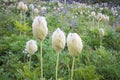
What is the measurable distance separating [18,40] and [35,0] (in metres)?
7.50

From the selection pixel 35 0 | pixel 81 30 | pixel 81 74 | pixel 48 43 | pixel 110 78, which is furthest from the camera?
pixel 35 0

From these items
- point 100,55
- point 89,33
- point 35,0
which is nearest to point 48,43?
point 100,55

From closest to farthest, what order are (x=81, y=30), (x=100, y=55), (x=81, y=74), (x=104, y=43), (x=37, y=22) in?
(x=37, y=22) → (x=81, y=74) → (x=100, y=55) → (x=104, y=43) → (x=81, y=30)

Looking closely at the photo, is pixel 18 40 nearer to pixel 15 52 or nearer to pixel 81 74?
pixel 15 52

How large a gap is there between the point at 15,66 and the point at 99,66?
1.03 m

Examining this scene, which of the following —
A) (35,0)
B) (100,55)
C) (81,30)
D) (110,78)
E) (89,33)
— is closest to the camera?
(110,78)

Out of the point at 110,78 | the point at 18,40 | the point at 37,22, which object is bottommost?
the point at 110,78

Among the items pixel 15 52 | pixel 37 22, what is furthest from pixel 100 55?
pixel 37 22

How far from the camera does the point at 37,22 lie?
2203mm

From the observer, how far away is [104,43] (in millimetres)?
4688

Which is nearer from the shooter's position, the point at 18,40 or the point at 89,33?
the point at 18,40

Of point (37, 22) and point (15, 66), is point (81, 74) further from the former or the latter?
point (37, 22)

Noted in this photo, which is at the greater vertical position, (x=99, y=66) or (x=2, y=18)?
(x=2, y=18)

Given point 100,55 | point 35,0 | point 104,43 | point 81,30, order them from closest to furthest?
point 100,55 < point 104,43 < point 81,30 < point 35,0
